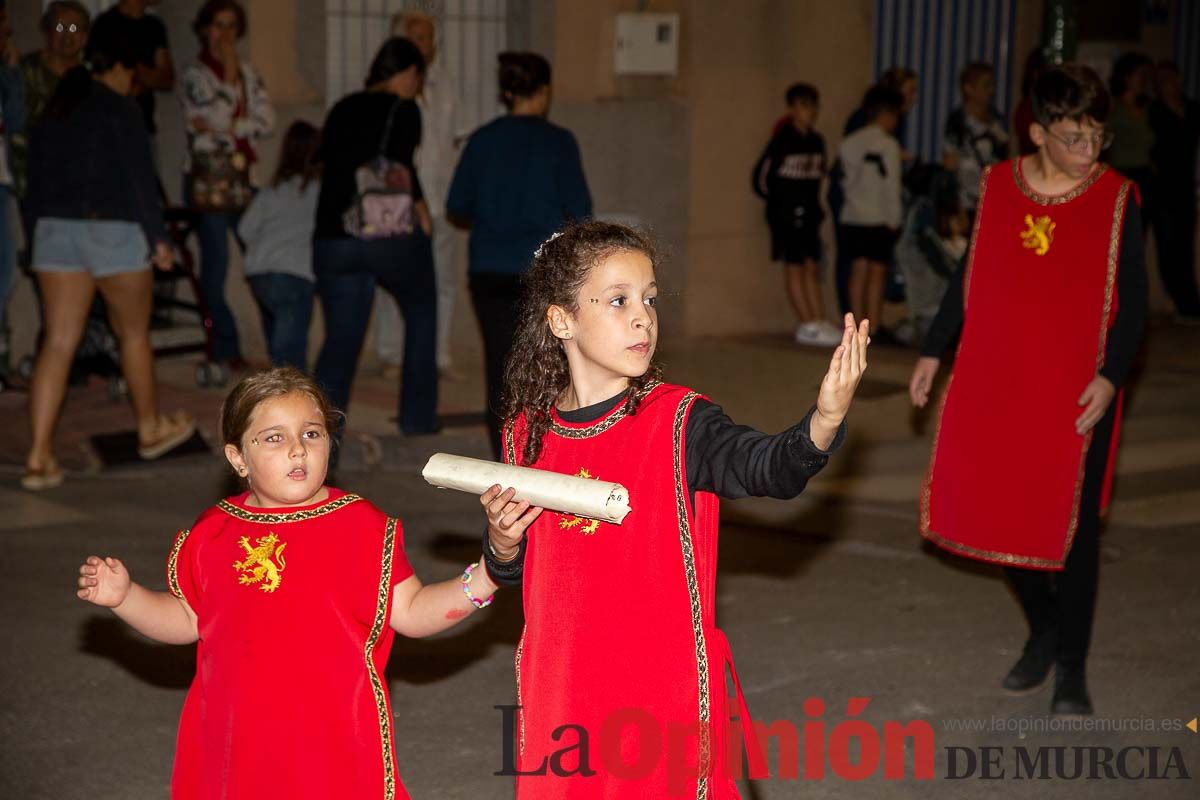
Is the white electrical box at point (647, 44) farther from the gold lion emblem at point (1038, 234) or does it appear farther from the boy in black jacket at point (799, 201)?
the gold lion emblem at point (1038, 234)

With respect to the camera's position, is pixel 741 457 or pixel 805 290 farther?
pixel 805 290

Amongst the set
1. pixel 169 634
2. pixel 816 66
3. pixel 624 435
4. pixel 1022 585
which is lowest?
pixel 1022 585

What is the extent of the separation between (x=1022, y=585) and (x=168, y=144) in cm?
764

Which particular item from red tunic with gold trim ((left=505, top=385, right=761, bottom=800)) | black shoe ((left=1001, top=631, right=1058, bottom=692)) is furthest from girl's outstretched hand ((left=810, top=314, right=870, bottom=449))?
black shoe ((left=1001, top=631, right=1058, bottom=692))

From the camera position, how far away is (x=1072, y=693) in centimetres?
523

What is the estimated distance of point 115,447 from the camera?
855 centimetres

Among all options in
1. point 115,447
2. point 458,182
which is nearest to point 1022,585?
point 458,182

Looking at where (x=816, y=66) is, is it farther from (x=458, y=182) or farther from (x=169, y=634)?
(x=169, y=634)

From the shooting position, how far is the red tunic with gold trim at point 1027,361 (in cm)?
500

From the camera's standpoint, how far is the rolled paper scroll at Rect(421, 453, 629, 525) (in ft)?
9.86

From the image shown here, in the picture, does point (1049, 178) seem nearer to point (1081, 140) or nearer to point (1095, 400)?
point (1081, 140)

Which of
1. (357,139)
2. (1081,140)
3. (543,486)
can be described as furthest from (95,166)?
(543,486)

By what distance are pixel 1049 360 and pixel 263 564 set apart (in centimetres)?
274

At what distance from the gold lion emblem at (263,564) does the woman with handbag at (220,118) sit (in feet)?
22.3
